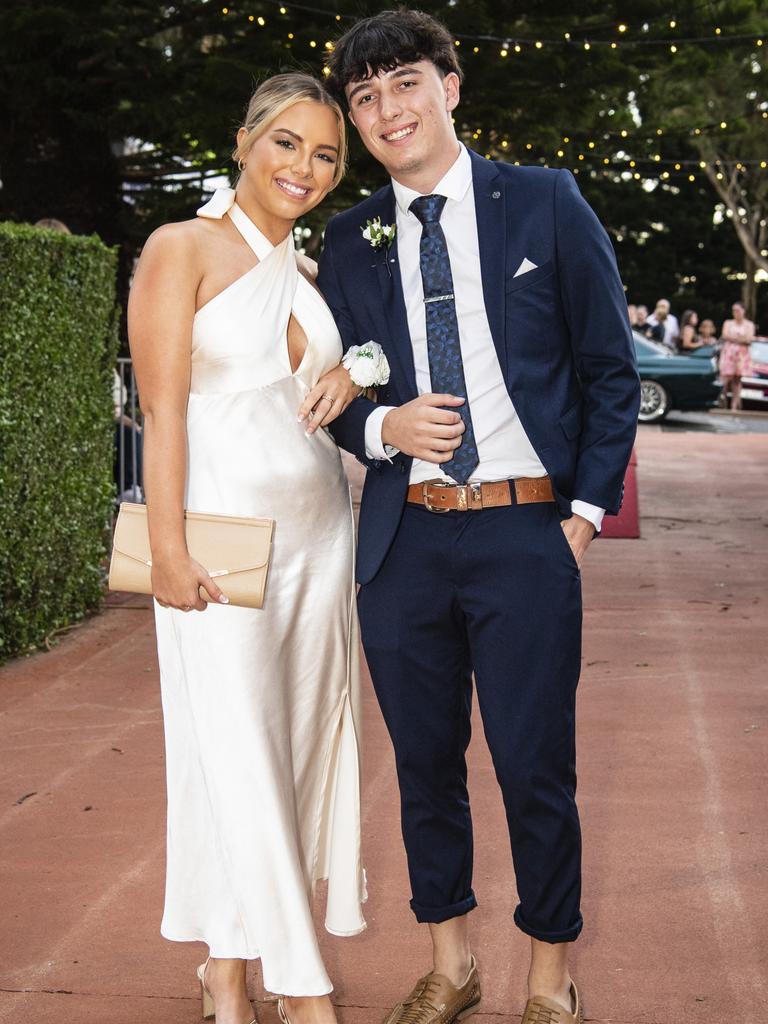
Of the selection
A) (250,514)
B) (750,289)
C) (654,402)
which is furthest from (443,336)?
(750,289)

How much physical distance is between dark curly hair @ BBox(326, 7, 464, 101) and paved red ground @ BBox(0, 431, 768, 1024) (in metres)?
2.29

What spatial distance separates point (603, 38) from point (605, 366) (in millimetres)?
12347

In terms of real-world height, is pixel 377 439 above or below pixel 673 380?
above

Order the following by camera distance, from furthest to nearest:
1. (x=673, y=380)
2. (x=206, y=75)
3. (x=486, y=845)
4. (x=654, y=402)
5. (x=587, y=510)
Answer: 1. (x=654, y=402)
2. (x=673, y=380)
3. (x=206, y=75)
4. (x=486, y=845)
5. (x=587, y=510)

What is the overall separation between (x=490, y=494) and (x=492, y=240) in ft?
1.95

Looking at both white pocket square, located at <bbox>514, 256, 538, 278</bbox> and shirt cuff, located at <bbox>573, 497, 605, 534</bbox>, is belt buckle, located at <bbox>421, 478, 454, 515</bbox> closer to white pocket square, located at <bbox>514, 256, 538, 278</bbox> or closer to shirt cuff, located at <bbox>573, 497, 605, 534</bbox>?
shirt cuff, located at <bbox>573, 497, 605, 534</bbox>

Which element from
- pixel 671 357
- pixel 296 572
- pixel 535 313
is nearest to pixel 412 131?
pixel 535 313

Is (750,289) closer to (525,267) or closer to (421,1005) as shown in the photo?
(525,267)

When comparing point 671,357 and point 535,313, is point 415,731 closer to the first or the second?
point 535,313

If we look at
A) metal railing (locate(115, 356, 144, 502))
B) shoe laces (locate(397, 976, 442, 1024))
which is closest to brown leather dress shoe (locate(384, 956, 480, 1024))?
shoe laces (locate(397, 976, 442, 1024))

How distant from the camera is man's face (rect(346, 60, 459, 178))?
3.15 metres

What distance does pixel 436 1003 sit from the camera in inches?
127

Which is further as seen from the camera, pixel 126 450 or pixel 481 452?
pixel 126 450

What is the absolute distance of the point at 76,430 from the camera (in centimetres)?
720
